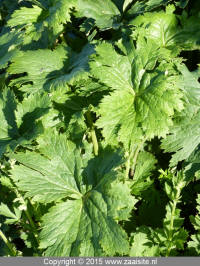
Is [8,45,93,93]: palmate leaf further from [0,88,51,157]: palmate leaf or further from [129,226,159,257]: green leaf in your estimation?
[129,226,159,257]: green leaf

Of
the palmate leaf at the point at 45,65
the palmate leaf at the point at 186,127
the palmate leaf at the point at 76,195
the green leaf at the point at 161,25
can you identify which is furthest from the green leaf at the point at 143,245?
the green leaf at the point at 161,25

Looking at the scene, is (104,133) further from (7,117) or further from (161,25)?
(161,25)

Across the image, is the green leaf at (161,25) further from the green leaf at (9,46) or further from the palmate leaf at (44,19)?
the green leaf at (9,46)

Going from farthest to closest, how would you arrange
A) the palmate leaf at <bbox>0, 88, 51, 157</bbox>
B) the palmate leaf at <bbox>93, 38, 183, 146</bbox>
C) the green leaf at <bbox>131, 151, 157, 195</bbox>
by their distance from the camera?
1. the green leaf at <bbox>131, 151, 157, 195</bbox>
2. the palmate leaf at <bbox>0, 88, 51, 157</bbox>
3. the palmate leaf at <bbox>93, 38, 183, 146</bbox>

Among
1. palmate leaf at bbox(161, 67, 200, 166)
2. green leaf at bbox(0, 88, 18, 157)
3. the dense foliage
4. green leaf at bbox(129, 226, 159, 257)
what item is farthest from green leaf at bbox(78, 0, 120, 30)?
green leaf at bbox(129, 226, 159, 257)

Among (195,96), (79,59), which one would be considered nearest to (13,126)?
(79,59)

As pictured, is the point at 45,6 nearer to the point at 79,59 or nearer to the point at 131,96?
the point at 79,59
